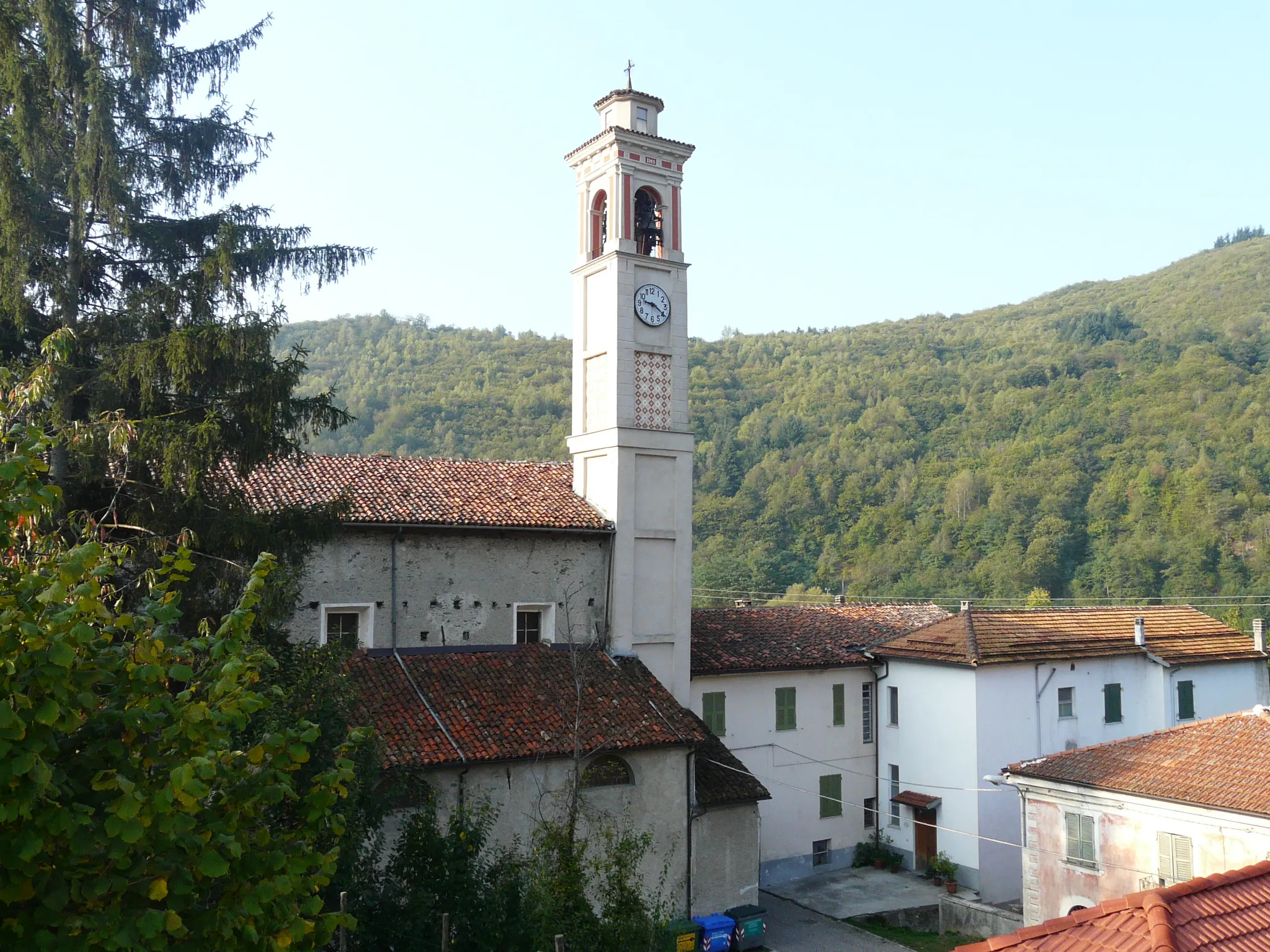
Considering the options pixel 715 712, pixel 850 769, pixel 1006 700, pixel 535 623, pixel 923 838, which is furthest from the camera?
pixel 850 769

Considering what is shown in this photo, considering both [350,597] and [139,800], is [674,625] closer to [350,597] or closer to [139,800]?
[350,597]

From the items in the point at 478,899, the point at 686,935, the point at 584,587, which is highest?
the point at 584,587

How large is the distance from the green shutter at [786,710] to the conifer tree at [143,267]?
14.7 m

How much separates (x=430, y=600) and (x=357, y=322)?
271 ft

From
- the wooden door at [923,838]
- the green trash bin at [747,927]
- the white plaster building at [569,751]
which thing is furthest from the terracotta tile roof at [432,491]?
the wooden door at [923,838]

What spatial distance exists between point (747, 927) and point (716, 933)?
104 centimetres

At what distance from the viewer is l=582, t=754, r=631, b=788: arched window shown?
61.2 ft

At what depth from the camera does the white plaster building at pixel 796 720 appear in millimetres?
24766

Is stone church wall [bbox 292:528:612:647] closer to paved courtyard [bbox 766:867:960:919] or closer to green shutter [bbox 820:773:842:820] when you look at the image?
paved courtyard [bbox 766:867:960:919]

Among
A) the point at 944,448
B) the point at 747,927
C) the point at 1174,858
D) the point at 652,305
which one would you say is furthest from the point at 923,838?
the point at 944,448

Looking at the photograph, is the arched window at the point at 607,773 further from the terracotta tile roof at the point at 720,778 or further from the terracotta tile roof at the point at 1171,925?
the terracotta tile roof at the point at 1171,925

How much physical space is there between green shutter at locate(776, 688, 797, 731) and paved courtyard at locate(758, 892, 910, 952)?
14.6 ft

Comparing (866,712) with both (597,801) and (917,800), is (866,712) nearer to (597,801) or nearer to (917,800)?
(917,800)

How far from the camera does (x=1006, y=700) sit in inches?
993
